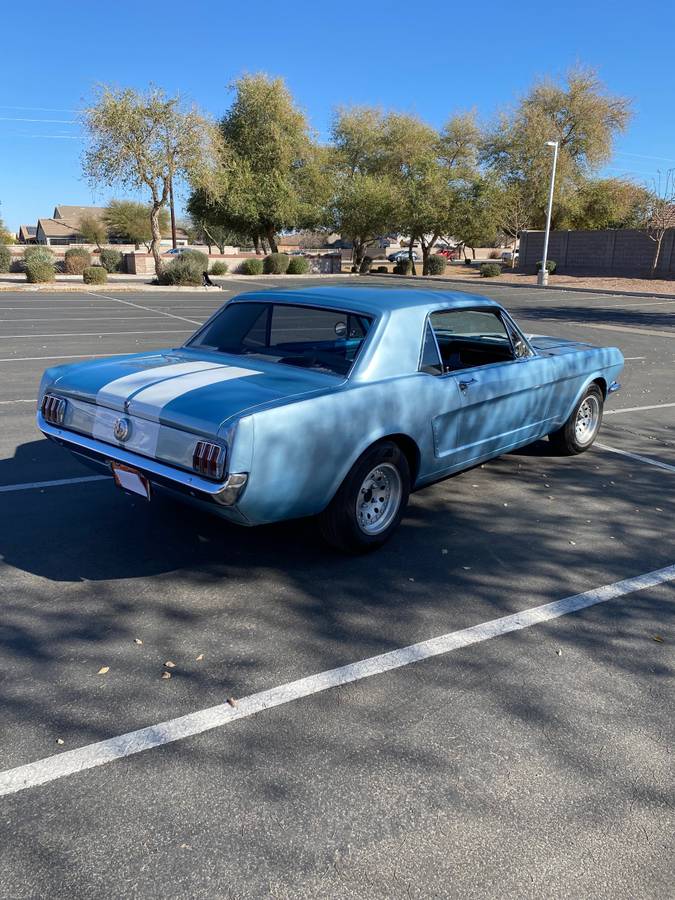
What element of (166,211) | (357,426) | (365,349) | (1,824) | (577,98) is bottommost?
(1,824)

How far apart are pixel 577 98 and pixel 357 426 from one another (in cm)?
5618

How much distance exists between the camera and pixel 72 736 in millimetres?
2758

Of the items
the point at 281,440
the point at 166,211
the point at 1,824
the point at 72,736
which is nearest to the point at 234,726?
the point at 72,736

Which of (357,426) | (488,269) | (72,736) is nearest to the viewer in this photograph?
(72,736)

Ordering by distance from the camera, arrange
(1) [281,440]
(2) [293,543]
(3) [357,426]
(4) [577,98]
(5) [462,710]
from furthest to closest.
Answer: (4) [577,98] < (2) [293,543] < (3) [357,426] < (1) [281,440] < (5) [462,710]

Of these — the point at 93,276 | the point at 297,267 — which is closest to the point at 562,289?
the point at 297,267

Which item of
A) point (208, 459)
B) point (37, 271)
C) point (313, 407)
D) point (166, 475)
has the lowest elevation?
point (166, 475)

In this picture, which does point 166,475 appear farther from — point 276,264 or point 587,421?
point 276,264

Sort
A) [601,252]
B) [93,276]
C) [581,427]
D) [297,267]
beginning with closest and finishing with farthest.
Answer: [581,427] → [93,276] → [297,267] → [601,252]

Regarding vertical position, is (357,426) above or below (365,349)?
below

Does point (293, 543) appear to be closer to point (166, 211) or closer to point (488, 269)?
point (488, 269)

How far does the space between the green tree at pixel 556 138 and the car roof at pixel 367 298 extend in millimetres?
48155

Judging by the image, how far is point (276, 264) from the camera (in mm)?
42562

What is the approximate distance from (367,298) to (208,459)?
1.80 meters
